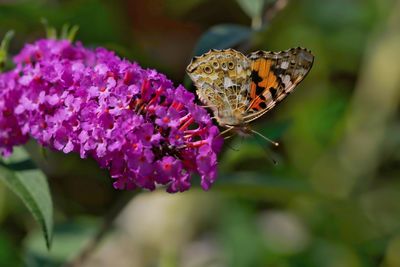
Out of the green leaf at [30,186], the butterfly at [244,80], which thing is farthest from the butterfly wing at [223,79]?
the green leaf at [30,186]

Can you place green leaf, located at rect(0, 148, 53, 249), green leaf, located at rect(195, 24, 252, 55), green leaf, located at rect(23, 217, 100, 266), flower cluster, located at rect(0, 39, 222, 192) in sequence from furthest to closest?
green leaf, located at rect(23, 217, 100, 266), green leaf, located at rect(195, 24, 252, 55), green leaf, located at rect(0, 148, 53, 249), flower cluster, located at rect(0, 39, 222, 192)

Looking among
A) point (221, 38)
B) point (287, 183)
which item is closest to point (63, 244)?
point (287, 183)

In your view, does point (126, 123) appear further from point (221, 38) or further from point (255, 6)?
point (255, 6)

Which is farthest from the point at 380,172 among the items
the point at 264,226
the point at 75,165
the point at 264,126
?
the point at 75,165

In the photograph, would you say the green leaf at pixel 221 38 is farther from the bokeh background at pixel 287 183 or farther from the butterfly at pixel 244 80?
the bokeh background at pixel 287 183

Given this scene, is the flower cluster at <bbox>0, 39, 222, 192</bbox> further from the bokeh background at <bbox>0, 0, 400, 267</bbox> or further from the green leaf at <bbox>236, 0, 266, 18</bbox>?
the bokeh background at <bbox>0, 0, 400, 267</bbox>

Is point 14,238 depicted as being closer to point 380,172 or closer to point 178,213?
point 178,213

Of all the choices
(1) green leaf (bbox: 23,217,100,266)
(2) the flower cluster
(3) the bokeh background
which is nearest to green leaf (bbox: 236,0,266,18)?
(3) the bokeh background
